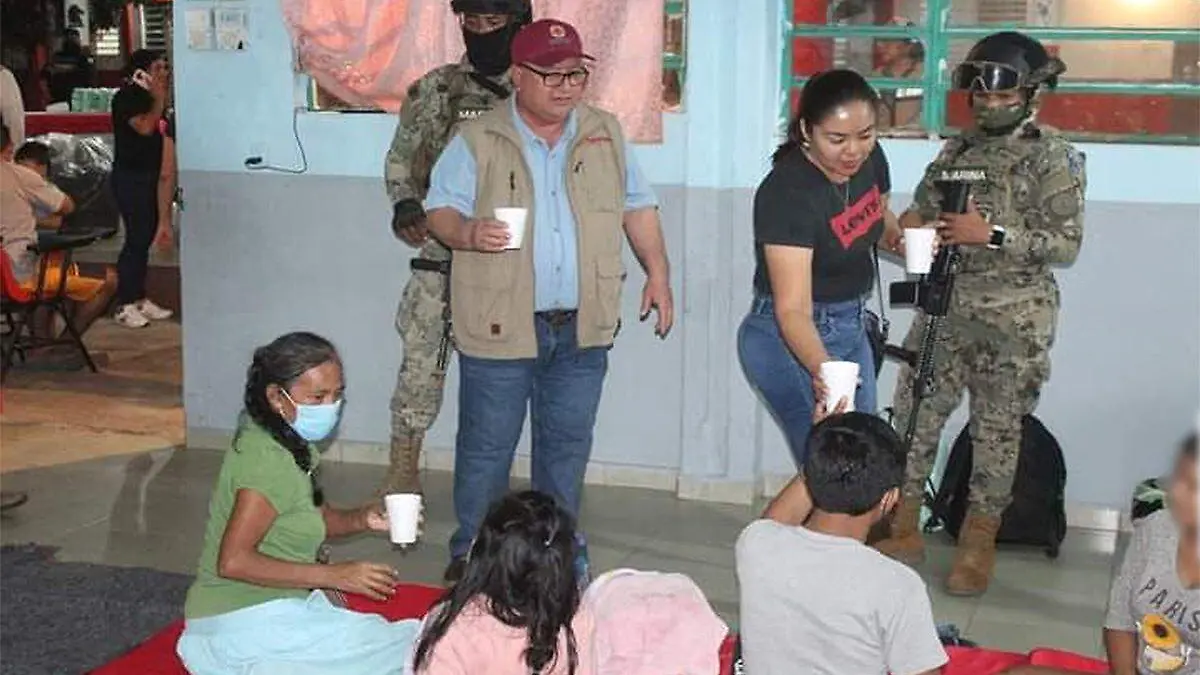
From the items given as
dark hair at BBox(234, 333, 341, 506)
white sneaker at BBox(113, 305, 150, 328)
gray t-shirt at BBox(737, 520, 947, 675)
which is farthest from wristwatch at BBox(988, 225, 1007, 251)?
white sneaker at BBox(113, 305, 150, 328)

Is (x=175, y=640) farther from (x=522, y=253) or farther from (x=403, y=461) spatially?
(x=403, y=461)

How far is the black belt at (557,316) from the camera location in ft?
14.3

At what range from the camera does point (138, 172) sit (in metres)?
10.2

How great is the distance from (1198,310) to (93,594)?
3650mm

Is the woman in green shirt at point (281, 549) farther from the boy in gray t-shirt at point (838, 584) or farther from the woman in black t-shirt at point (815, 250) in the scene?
Answer: the woman in black t-shirt at point (815, 250)

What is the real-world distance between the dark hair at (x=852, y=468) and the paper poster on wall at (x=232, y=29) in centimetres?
401

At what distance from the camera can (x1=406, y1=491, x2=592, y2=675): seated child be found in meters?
2.89

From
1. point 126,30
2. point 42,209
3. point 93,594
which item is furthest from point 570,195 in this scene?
point 126,30

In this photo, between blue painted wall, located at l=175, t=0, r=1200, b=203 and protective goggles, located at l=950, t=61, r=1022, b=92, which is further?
blue painted wall, located at l=175, t=0, r=1200, b=203

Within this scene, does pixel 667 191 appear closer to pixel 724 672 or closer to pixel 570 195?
pixel 570 195

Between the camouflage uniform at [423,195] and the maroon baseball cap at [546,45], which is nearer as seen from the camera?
the maroon baseball cap at [546,45]

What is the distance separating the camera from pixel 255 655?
11.3ft

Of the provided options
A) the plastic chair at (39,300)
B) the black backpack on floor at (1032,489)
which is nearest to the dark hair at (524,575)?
the black backpack on floor at (1032,489)

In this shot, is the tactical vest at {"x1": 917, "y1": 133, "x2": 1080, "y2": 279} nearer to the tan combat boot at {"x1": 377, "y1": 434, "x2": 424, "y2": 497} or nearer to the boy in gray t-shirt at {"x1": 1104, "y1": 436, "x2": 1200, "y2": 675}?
the boy in gray t-shirt at {"x1": 1104, "y1": 436, "x2": 1200, "y2": 675}
